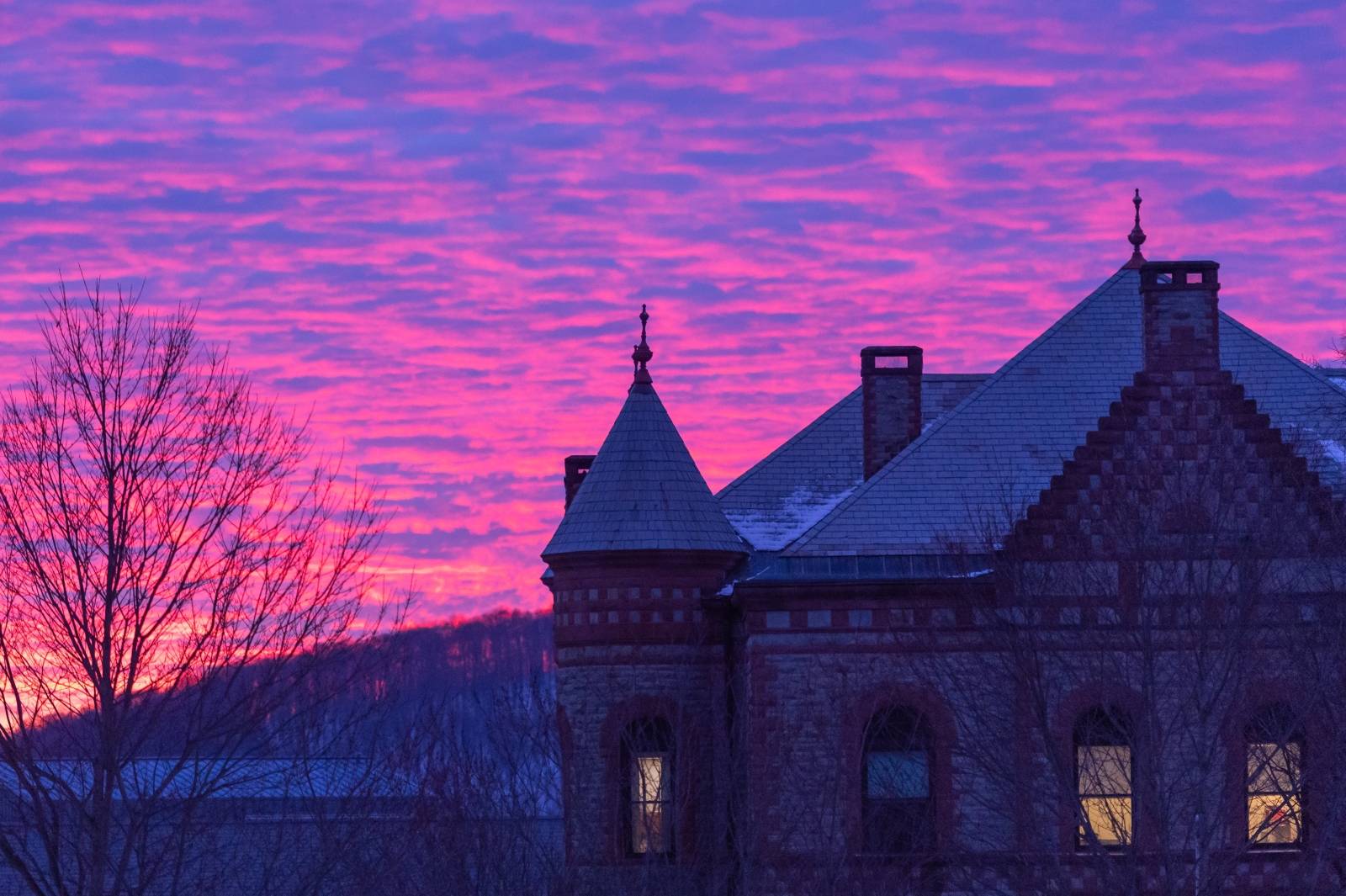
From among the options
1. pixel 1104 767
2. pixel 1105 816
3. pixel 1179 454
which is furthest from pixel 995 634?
pixel 1105 816

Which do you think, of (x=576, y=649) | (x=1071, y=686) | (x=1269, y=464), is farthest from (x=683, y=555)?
(x=1269, y=464)

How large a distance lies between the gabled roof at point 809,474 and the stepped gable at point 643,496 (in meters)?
1.90

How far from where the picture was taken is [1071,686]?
27.5 meters

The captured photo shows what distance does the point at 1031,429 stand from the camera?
31.4 m

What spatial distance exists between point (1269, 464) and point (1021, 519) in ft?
12.0

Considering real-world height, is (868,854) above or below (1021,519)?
below

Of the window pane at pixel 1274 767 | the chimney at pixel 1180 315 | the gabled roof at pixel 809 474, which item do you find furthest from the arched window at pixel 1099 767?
the gabled roof at pixel 809 474

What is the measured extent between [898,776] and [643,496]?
6.25 meters

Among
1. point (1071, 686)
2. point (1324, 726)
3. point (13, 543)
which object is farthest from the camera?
point (1071, 686)

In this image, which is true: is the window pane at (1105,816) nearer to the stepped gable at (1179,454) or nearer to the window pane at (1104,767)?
the window pane at (1104,767)

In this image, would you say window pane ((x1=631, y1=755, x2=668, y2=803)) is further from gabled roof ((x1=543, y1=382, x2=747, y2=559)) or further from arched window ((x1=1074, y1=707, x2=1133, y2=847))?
arched window ((x1=1074, y1=707, x2=1133, y2=847))

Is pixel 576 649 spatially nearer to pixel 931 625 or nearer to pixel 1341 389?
pixel 931 625

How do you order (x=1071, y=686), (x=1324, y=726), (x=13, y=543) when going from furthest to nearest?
1. (x=1071, y=686)
2. (x=1324, y=726)
3. (x=13, y=543)

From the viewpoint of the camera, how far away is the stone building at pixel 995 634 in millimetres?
23812
